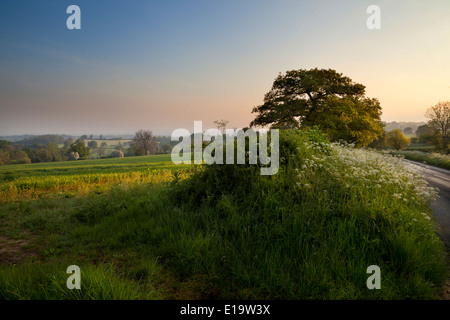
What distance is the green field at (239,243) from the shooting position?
2.71m

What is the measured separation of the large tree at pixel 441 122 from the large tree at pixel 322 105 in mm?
18646

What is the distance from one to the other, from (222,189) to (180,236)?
180 centimetres

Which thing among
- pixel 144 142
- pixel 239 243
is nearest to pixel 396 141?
pixel 239 243

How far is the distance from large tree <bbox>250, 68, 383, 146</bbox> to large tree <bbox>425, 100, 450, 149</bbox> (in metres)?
18.6

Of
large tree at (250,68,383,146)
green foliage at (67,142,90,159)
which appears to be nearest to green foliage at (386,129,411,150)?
large tree at (250,68,383,146)

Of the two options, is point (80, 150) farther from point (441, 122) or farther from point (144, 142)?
point (441, 122)

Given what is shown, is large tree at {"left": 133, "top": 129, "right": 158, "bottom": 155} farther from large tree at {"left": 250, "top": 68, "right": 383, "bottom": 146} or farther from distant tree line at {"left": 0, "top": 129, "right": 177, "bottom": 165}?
large tree at {"left": 250, "top": 68, "right": 383, "bottom": 146}

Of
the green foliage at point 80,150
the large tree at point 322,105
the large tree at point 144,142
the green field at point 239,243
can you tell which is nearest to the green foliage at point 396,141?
the large tree at point 322,105

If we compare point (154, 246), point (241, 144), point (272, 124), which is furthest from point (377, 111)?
point (154, 246)

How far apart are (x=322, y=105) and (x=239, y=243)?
20.7 m

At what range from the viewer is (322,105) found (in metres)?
20.3

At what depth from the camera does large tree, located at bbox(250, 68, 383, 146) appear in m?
19.7

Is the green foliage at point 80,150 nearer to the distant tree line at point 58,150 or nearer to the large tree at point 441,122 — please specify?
the distant tree line at point 58,150

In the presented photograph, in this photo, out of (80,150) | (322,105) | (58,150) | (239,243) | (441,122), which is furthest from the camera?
(80,150)
